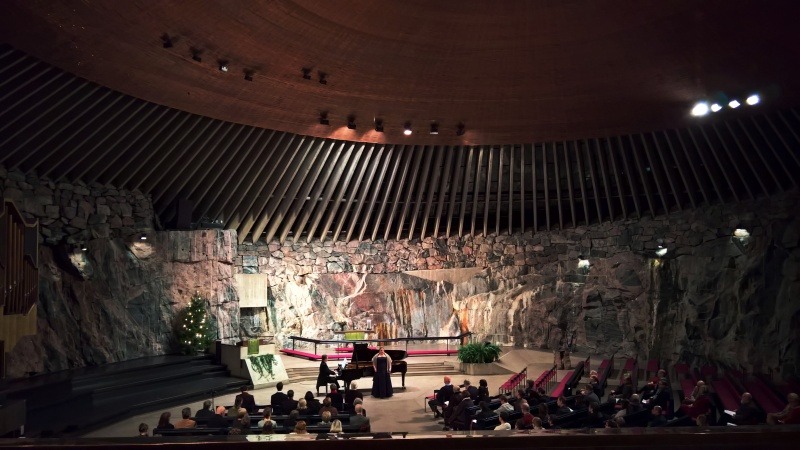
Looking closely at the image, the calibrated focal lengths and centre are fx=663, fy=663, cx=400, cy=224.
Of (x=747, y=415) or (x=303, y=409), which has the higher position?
(x=303, y=409)

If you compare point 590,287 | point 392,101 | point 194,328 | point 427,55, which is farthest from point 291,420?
point 590,287

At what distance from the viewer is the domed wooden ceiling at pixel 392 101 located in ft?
29.9

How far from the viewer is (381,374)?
1235 cm

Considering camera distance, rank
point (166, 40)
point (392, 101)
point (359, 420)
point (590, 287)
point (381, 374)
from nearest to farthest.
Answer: point (359, 420) → point (166, 40) → point (392, 101) → point (381, 374) → point (590, 287)

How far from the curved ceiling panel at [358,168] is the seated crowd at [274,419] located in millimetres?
5503

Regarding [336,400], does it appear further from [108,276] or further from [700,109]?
[700,109]

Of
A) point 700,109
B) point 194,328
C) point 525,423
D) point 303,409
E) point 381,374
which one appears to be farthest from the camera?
point 194,328

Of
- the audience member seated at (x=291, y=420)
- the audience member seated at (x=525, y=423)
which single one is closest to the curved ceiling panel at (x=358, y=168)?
the audience member seated at (x=291, y=420)

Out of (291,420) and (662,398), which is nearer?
(291,420)

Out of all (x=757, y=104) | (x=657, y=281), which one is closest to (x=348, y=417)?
(x=757, y=104)

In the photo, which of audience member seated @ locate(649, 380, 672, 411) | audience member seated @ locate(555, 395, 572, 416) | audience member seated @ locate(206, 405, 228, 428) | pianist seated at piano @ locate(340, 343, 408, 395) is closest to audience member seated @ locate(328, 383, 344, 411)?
audience member seated @ locate(206, 405, 228, 428)

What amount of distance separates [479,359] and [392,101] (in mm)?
6170

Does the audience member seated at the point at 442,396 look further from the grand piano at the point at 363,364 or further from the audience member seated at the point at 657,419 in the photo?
the audience member seated at the point at 657,419

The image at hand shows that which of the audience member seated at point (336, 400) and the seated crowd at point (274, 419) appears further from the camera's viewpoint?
the audience member seated at point (336, 400)
